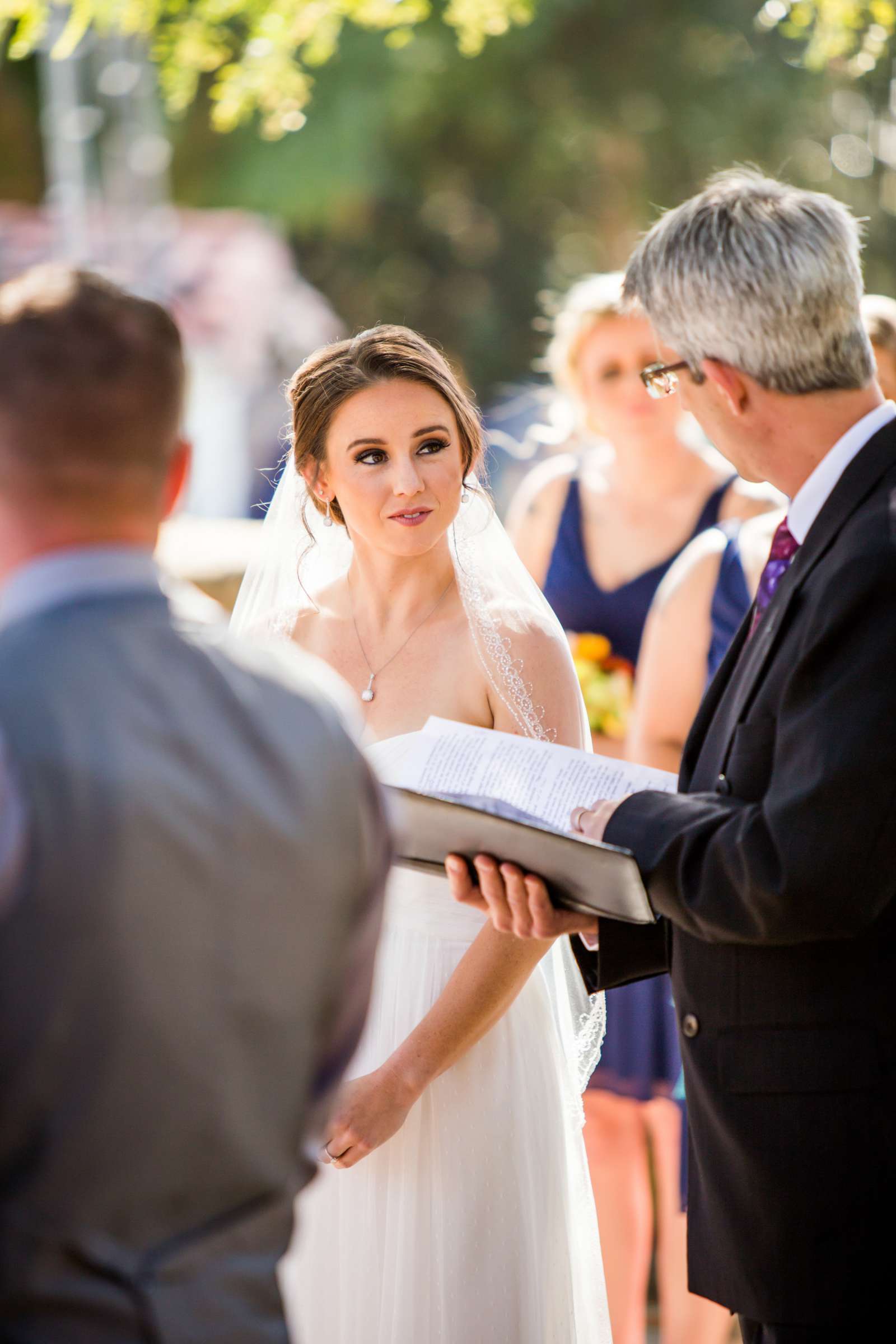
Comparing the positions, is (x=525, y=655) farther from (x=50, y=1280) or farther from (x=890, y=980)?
(x=50, y=1280)

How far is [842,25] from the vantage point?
12.5ft

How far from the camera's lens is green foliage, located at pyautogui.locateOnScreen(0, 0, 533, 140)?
3.79 metres

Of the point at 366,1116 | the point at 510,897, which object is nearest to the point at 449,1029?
the point at 366,1116

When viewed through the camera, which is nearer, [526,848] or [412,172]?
[526,848]

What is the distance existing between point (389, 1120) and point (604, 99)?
776 inches

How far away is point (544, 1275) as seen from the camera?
2604mm

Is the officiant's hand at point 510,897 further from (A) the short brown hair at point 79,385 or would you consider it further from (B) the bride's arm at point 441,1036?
(A) the short brown hair at point 79,385

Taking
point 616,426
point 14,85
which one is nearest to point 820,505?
point 616,426

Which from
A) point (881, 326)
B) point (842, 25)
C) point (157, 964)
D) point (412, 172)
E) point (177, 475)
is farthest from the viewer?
point (412, 172)

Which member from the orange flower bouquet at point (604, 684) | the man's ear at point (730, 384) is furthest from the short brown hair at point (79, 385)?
the orange flower bouquet at point (604, 684)

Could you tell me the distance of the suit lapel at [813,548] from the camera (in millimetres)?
1888

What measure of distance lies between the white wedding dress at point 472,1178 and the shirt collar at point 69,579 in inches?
54.6

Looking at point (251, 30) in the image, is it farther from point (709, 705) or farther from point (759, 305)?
point (709, 705)

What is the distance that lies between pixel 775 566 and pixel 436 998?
1074 millimetres
